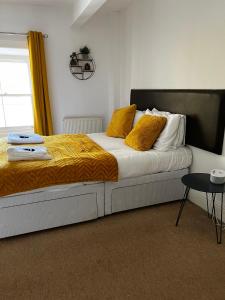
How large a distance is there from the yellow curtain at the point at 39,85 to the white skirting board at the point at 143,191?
78.3 inches

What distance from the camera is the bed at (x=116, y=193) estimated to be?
196 cm

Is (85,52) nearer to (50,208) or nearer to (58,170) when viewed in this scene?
(58,170)

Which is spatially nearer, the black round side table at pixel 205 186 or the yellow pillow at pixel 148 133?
the black round side table at pixel 205 186

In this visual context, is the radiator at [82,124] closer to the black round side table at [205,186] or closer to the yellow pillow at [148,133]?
the yellow pillow at [148,133]

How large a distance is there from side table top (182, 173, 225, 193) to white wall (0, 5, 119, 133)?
99.1 inches

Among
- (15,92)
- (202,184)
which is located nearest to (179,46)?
(202,184)

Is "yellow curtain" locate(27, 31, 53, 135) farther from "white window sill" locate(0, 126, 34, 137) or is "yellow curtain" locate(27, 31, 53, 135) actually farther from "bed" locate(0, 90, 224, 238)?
"bed" locate(0, 90, 224, 238)

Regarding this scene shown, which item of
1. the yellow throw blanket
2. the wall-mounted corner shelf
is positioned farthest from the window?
the yellow throw blanket

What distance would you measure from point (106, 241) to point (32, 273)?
62cm

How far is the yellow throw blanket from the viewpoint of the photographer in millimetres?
1857

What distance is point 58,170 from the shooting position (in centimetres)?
197

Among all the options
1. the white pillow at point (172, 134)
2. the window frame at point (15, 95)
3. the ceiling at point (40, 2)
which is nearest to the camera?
the white pillow at point (172, 134)

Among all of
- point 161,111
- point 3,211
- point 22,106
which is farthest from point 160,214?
point 22,106

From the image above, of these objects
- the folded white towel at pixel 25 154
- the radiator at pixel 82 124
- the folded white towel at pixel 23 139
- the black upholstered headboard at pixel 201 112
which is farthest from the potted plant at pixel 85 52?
the folded white towel at pixel 25 154
